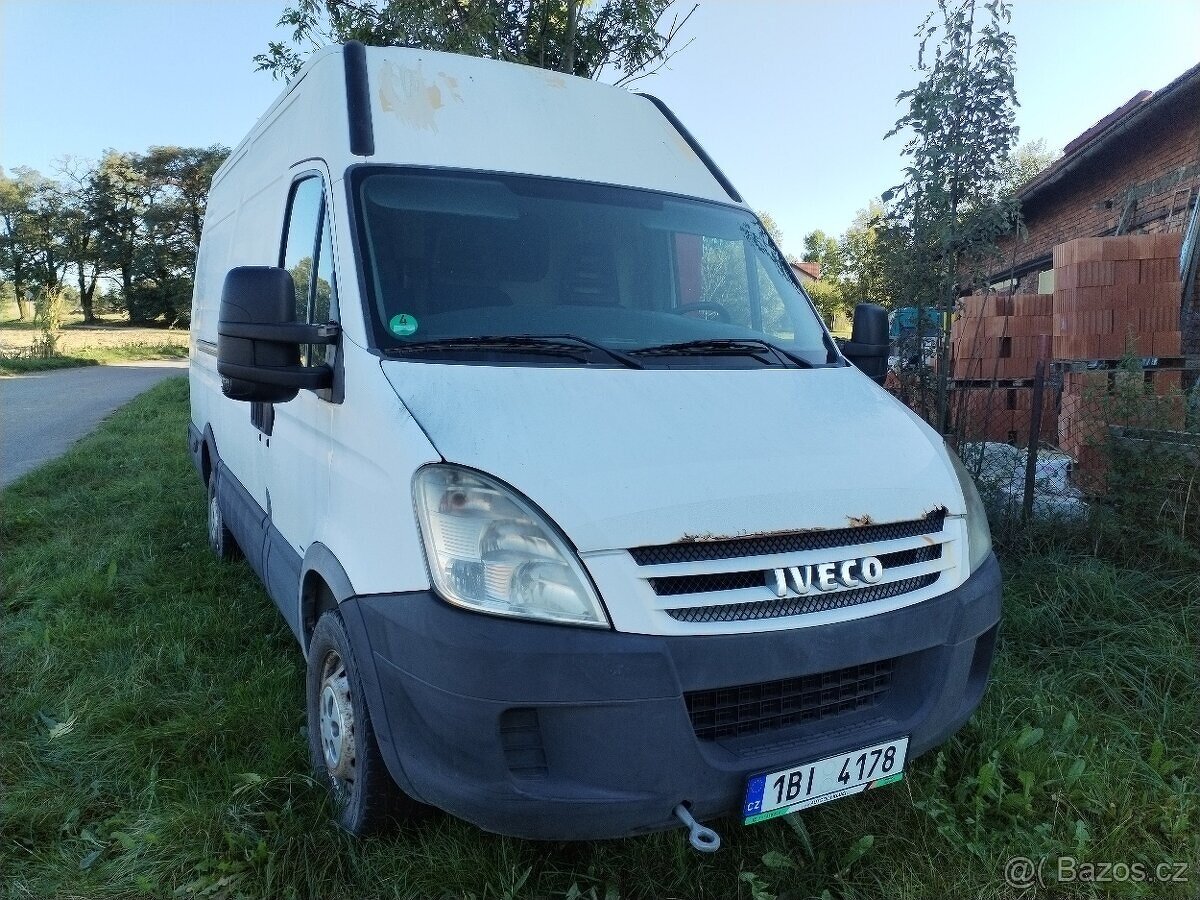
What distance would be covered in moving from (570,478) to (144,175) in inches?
2656

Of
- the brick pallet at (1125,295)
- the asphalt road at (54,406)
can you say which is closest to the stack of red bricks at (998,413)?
the brick pallet at (1125,295)

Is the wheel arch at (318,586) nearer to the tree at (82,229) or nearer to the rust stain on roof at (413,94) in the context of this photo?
the rust stain on roof at (413,94)

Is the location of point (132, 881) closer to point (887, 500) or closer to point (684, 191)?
point (887, 500)

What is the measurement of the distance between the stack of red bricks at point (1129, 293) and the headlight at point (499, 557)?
6449 millimetres

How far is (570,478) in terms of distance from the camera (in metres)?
2.04

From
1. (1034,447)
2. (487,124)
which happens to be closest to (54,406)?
(487,124)

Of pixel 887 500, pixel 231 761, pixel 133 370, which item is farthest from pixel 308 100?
pixel 133 370

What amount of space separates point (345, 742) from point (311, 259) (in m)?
1.75

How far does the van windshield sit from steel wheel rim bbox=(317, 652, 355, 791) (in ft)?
3.30

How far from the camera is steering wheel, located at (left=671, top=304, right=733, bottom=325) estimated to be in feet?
10.5

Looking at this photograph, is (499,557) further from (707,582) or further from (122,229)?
(122,229)

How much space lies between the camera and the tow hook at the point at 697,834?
1.95 meters

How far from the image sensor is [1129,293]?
22.6ft

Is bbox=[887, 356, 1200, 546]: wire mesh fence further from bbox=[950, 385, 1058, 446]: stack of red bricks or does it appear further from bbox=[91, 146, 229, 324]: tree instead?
bbox=[91, 146, 229, 324]: tree
